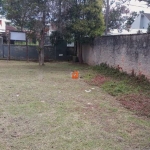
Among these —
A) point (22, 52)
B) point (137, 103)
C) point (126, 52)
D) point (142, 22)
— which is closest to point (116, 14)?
point (142, 22)

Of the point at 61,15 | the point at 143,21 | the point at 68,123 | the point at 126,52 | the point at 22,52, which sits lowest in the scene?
the point at 68,123

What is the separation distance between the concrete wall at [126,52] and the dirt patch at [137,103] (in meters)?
1.77

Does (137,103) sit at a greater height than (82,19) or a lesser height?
lesser

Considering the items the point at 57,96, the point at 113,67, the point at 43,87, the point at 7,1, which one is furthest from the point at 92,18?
the point at 57,96

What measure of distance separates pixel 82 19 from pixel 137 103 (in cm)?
801

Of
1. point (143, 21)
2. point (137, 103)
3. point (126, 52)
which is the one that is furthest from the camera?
point (143, 21)

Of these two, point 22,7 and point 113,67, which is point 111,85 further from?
point 22,7

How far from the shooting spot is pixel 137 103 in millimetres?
4957

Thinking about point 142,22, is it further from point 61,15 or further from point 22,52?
point 61,15

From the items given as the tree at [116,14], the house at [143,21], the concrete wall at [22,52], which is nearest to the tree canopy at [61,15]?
the concrete wall at [22,52]

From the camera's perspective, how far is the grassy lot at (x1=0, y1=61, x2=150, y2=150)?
2887mm

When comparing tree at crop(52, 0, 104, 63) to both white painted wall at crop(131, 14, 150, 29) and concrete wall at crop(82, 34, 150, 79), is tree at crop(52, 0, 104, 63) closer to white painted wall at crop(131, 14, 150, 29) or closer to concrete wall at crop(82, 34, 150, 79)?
concrete wall at crop(82, 34, 150, 79)

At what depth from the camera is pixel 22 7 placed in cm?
1102

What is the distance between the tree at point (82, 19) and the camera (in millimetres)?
11578
